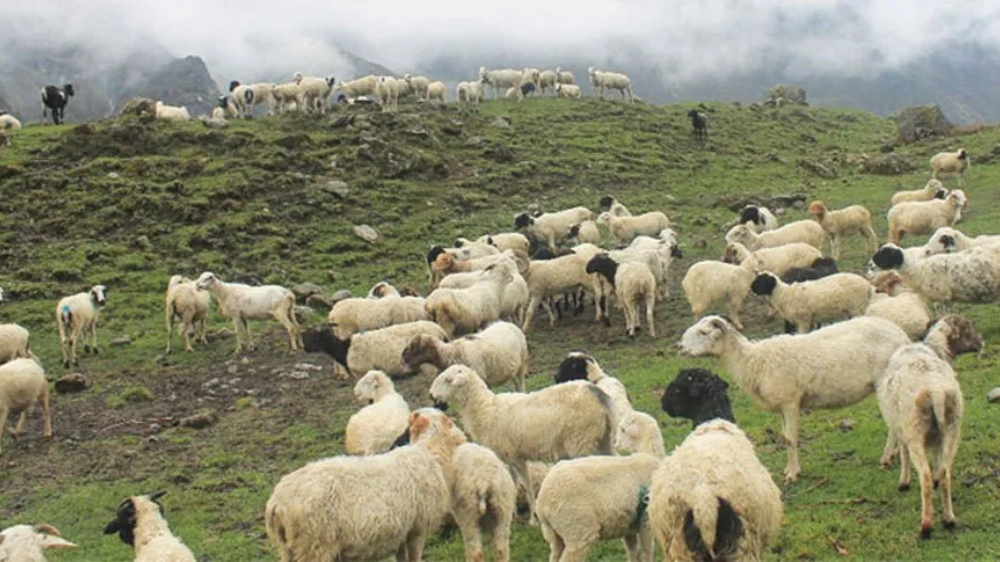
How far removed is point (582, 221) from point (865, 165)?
65.3 ft

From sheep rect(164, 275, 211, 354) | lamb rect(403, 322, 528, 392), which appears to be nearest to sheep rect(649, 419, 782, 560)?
lamb rect(403, 322, 528, 392)

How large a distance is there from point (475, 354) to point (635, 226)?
1649cm

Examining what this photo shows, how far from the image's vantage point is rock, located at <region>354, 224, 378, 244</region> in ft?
101

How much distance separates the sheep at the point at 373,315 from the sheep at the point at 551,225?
11.6m

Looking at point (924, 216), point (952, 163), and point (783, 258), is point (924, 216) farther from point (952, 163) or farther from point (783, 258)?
point (952, 163)

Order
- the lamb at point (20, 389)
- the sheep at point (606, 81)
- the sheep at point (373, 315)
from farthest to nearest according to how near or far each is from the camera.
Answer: the sheep at point (606, 81) → the sheep at point (373, 315) → the lamb at point (20, 389)

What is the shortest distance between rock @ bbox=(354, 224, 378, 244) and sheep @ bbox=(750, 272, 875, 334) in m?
18.1

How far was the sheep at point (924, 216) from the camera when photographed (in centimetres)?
2305

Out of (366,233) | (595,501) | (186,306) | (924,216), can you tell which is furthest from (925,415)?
(366,233)

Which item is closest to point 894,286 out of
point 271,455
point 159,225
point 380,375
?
point 380,375

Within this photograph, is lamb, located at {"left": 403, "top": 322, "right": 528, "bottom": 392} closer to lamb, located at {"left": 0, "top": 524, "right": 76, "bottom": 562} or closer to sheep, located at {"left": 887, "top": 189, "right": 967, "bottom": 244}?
lamb, located at {"left": 0, "top": 524, "right": 76, "bottom": 562}

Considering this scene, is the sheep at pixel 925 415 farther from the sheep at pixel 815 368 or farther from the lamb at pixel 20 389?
the lamb at pixel 20 389

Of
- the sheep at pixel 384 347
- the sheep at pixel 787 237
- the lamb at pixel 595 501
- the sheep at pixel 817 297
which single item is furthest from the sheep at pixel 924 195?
the lamb at pixel 595 501

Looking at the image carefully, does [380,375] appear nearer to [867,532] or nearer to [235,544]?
[235,544]
